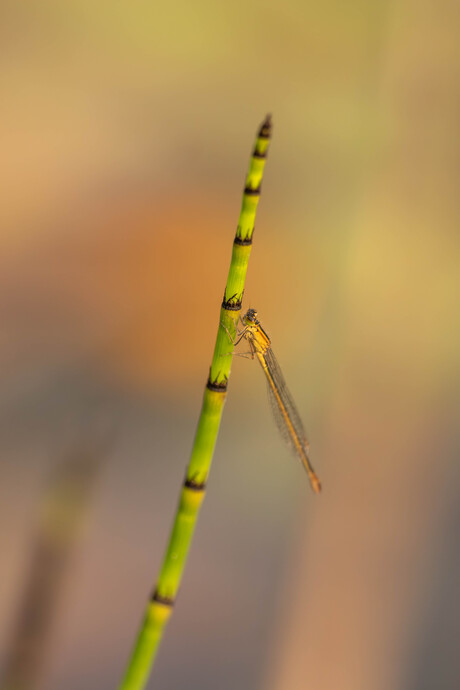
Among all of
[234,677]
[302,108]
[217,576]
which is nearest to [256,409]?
[217,576]

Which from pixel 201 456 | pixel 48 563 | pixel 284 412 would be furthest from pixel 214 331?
pixel 201 456

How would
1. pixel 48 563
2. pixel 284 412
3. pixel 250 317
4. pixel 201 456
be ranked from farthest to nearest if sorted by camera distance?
1. pixel 48 563
2. pixel 284 412
3. pixel 250 317
4. pixel 201 456

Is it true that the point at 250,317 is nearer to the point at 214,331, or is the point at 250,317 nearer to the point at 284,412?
the point at 284,412

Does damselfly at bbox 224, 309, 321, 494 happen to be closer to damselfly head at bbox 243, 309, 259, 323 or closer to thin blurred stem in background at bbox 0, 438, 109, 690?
damselfly head at bbox 243, 309, 259, 323

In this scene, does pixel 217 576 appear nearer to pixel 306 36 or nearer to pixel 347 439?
pixel 347 439

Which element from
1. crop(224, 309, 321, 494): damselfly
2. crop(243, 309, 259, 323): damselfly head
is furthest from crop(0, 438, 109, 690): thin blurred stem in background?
crop(243, 309, 259, 323): damselfly head

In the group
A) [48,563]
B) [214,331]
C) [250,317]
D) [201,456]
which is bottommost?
[48,563]
